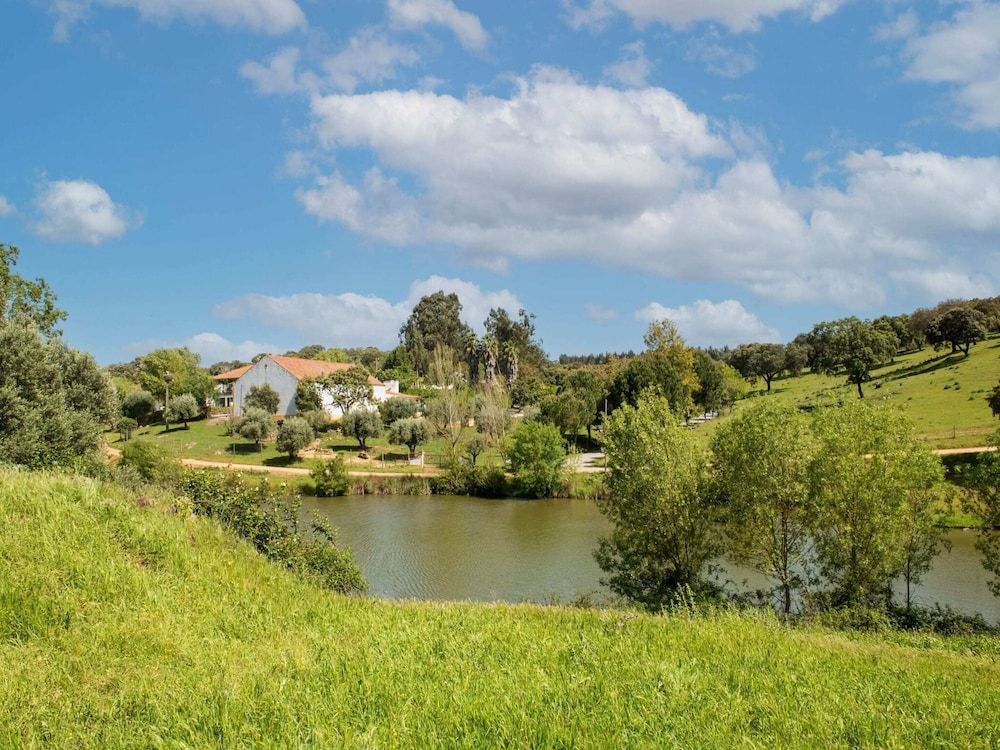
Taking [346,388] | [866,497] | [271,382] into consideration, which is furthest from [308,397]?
[866,497]

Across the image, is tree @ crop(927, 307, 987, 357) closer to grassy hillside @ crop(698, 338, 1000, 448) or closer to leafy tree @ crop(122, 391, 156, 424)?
grassy hillside @ crop(698, 338, 1000, 448)

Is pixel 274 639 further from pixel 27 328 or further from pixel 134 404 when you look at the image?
pixel 134 404

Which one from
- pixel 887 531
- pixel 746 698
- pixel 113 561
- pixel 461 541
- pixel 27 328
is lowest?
pixel 461 541

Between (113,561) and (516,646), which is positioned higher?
(113,561)

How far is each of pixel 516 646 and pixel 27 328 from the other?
21.5m

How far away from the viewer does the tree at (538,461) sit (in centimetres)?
4484

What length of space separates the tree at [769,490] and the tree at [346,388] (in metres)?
48.8

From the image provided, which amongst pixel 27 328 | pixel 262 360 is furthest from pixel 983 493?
pixel 262 360

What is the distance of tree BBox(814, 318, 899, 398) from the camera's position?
62.1 m

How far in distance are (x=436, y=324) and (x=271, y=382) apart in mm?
45995

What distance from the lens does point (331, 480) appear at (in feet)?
143

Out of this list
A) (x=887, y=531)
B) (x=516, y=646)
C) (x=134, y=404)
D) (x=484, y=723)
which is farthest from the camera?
(x=134, y=404)

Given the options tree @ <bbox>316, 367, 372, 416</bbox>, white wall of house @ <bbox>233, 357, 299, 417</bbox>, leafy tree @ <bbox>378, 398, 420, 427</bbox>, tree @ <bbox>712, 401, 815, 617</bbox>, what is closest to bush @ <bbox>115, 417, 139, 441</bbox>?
white wall of house @ <bbox>233, 357, 299, 417</bbox>

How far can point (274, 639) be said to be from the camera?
20.1ft
